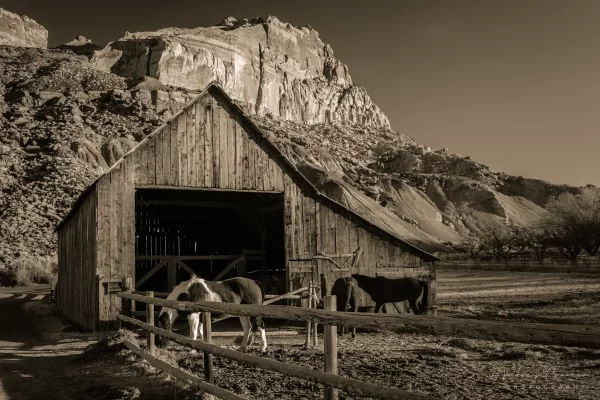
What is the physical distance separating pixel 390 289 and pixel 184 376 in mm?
8694

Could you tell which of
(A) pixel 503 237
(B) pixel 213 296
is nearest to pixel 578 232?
(A) pixel 503 237

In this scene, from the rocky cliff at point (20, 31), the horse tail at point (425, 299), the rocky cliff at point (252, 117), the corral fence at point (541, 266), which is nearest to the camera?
the horse tail at point (425, 299)

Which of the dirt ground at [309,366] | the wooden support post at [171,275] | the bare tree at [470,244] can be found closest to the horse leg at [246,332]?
the dirt ground at [309,366]

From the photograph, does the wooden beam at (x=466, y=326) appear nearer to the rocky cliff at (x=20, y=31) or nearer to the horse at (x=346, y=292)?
the horse at (x=346, y=292)

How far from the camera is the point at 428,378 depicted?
864 centimetres

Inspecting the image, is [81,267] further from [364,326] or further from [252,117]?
[252,117]

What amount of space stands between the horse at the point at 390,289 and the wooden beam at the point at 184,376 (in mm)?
6699

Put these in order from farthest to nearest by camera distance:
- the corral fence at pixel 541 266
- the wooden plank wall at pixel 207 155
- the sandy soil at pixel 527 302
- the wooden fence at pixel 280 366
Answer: the corral fence at pixel 541 266, the sandy soil at pixel 527 302, the wooden plank wall at pixel 207 155, the wooden fence at pixel 280 366

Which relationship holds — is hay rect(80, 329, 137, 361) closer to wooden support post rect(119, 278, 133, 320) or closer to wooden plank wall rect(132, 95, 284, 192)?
wooden support post rect(119, 278, 133, 320)

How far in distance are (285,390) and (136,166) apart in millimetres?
8463

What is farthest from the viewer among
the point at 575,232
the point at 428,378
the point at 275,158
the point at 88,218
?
the point at 575,232

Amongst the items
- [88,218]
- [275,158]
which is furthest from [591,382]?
[88,218]

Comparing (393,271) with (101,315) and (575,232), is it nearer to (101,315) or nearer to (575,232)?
(101,315)

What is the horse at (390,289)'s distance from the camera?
14875mm
